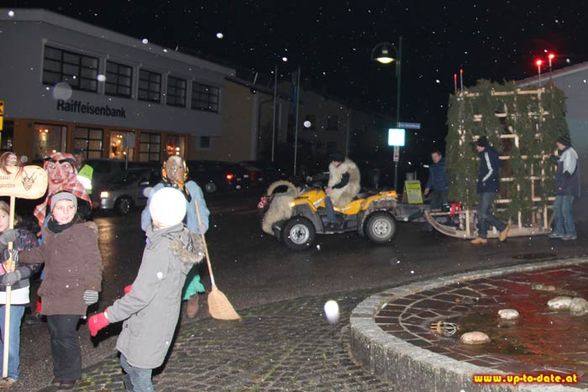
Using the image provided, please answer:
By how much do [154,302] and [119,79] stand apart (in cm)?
3287

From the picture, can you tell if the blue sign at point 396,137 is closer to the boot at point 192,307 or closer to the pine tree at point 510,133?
the pine tree at point 510,133

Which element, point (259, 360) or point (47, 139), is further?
point (47, 139)

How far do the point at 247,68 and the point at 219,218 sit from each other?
35.8 meters

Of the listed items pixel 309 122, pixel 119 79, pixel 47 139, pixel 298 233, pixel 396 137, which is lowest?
pixel 298 233

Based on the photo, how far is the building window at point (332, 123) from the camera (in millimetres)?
62875

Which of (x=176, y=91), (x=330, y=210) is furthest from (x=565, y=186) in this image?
(x=176, y=91)

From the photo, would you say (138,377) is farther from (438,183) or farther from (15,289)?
(438,183)

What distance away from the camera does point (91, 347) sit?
20.9ft

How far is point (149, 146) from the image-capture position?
38500 millimetres

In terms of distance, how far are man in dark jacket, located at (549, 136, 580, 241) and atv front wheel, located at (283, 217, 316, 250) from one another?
480 cm

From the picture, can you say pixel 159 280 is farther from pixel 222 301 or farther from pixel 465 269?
pixel 465 269

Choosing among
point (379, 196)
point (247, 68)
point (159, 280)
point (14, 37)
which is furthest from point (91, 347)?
point (247, 68)

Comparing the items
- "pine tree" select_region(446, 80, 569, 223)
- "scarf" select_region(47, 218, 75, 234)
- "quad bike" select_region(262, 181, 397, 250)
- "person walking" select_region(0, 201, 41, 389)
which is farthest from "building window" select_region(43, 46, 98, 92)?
"scarf" select_region(47, 218, 75, 234)

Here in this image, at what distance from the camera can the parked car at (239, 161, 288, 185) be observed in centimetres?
3531
